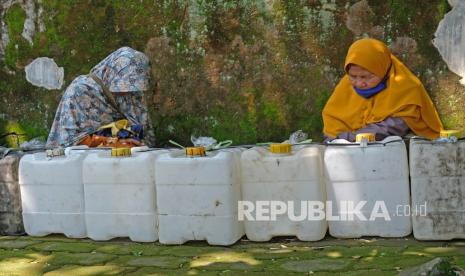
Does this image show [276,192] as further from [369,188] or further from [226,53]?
[226,53]

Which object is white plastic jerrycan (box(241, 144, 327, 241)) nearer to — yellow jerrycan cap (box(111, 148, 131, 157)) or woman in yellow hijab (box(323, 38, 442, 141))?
woman in yellow hijab (box(323, 38, 442, 141))

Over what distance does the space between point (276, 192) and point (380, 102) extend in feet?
3.18

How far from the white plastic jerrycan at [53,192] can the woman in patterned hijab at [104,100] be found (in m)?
0.58

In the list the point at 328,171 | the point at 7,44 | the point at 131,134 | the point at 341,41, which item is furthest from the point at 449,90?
the point at 7,44

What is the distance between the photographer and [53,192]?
3.75m

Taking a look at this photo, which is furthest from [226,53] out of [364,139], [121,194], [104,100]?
[364,139]

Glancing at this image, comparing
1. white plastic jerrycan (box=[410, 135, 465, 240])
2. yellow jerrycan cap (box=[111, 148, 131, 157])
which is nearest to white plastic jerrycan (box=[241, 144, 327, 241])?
white plastic jerrycan (box=[410, 135, 465, 240])

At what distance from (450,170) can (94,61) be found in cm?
324

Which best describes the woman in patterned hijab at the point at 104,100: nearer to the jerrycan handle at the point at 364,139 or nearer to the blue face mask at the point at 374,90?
the blue face mask at the point at 374,90

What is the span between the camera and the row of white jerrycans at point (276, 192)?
3229 mm

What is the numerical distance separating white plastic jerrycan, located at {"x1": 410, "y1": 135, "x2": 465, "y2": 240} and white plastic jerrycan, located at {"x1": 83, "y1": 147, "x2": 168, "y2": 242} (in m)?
1.35

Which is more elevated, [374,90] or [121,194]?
[374,90]

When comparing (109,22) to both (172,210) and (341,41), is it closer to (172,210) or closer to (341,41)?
(341,41)

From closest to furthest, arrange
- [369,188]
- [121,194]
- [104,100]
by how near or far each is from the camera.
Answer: [369,188]
[121,194]
[104,100]
